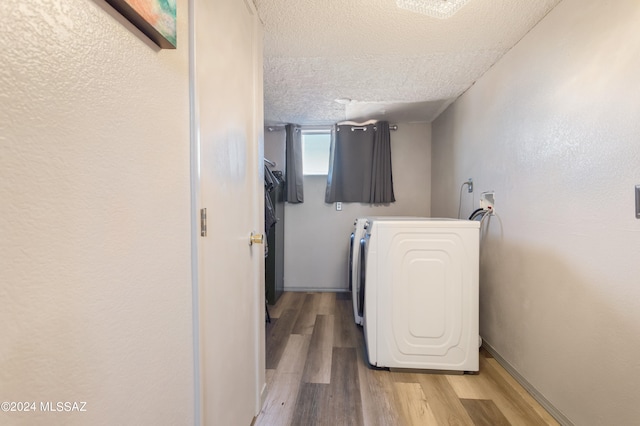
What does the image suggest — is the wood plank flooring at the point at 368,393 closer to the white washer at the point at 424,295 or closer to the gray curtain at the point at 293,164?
the white washer at the point at 424,295

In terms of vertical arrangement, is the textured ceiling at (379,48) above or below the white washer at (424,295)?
above

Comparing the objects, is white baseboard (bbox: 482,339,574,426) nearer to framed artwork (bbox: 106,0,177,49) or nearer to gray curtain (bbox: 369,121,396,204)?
gray curtain (bbox: 369,121,396,204)

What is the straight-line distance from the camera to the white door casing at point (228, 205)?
2.77 ft

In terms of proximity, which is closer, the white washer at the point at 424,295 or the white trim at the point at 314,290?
the white washer at the point at 424,295

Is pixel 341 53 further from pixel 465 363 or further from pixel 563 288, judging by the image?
pixel 465 363

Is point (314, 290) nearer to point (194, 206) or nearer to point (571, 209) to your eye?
point (571, 209)

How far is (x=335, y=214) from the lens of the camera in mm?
3572

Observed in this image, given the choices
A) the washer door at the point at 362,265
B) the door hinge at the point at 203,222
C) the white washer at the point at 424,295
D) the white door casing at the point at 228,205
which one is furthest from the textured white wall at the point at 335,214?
the door hinge at the point at 203,222

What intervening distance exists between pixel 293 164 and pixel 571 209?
2690 mm

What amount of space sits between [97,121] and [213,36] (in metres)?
0.61

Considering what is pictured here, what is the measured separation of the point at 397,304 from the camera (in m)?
1.82

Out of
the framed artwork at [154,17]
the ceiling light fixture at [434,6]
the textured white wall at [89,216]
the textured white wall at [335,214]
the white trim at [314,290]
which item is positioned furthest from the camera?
the white trim at [314,290]

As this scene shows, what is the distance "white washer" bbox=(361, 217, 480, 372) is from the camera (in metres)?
1.77

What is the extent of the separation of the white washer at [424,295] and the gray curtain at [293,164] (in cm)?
181
